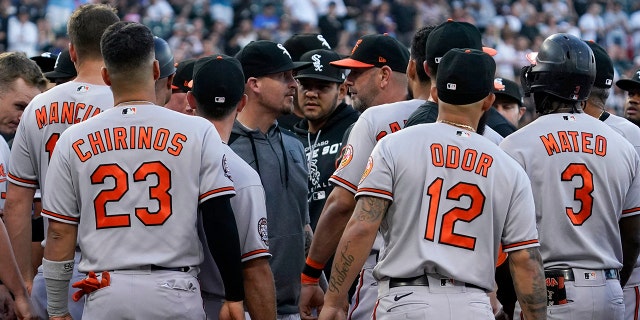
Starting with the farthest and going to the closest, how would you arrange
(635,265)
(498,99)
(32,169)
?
(498,99), (635,265), (32,169)

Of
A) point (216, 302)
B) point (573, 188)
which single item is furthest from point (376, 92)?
point (216, 302)

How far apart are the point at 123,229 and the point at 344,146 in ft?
6.77

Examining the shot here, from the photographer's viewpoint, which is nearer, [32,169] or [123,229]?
[123,229]

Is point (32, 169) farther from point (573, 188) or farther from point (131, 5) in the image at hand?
point (131, 5)

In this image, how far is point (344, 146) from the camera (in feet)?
22.3

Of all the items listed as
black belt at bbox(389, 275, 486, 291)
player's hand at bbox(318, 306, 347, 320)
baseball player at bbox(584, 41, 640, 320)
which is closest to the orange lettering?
player's hand at bbox(318, 306, 347, 320)

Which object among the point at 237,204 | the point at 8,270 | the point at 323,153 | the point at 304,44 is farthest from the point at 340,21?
the point at 237,204

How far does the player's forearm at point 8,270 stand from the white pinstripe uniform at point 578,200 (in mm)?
2779

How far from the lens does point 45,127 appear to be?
6.12 m

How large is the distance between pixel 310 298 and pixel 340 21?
830 inches

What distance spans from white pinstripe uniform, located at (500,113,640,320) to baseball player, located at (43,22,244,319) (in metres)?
1.79

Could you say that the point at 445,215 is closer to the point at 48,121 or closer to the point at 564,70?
the point at 564,70

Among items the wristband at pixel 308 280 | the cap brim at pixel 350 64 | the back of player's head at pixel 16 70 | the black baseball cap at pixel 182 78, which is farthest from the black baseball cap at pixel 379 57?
the back of player's head at pixel 16 70

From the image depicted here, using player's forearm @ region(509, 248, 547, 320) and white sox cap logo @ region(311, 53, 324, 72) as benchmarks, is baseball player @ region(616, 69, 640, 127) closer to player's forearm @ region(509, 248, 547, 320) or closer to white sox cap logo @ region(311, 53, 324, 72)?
white sox cap logo @ region(311, 53, 324, 72)
